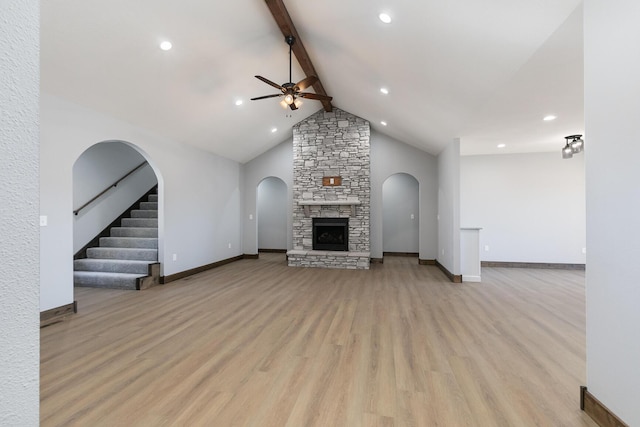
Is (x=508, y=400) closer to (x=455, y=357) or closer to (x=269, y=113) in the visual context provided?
(x=455, y=357)

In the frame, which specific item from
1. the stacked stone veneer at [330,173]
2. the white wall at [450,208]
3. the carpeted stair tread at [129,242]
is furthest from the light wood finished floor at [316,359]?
the stacked stone veneer at [330,173]

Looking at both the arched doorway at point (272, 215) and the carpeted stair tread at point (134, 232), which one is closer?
the carpeted stair tread at point (134, 232)

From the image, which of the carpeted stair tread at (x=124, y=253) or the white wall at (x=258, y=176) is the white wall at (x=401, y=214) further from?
the carpeted stair tread at (x=124, y=253)

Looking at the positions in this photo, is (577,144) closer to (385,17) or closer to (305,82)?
(385,17)

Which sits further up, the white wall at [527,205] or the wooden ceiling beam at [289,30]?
the wooden ceiling beam at [289,30]

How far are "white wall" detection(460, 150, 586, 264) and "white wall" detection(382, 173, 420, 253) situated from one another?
1.93 metres

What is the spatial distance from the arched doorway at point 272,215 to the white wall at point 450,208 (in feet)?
15.9

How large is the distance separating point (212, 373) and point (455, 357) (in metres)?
2.06

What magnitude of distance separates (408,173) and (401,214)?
70.0 inches

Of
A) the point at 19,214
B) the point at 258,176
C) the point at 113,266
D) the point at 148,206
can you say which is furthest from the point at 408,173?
the point at 19,214

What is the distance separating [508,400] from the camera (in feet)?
6.78

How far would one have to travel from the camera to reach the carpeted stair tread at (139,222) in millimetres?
6477

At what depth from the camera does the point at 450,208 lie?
5.86 meters

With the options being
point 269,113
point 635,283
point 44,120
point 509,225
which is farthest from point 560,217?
point 44,120
